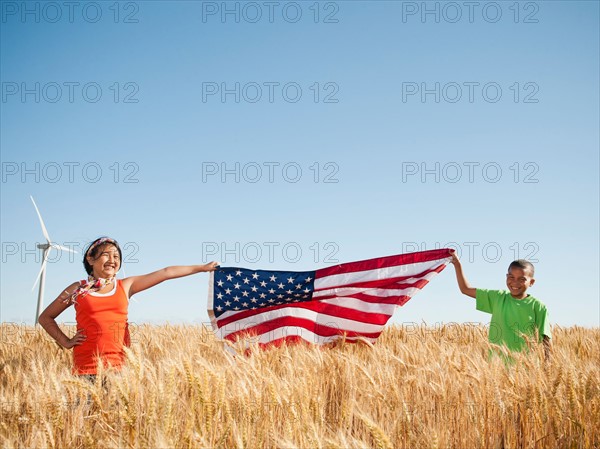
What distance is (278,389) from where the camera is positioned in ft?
10.6

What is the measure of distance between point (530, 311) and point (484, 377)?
7.84ft

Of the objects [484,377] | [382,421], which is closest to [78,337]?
[382,421]

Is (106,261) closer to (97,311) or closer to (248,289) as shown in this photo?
(97,311)

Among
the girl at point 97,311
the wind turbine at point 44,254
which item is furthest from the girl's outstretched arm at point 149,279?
the wind turbine at point 44,254

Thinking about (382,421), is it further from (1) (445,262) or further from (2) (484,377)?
(1) (445,262)

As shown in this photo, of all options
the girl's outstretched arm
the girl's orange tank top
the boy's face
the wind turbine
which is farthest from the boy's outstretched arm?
the wind turbine

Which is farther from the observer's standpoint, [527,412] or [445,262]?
[445,262]

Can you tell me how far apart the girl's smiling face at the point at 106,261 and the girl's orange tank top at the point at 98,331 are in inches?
9.3

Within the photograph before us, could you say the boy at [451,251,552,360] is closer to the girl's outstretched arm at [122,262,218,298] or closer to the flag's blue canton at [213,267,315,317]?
the flag's blue canton at [213,267,315,317]

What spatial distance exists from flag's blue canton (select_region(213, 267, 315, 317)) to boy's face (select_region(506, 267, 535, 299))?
273cm

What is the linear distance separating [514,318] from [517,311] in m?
0.09

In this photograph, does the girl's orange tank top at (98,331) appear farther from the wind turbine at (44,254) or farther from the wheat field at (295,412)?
the wind turbine at (44,254)

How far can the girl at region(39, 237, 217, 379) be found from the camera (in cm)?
449

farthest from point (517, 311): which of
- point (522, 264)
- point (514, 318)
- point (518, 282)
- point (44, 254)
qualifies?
point (44, 254)
